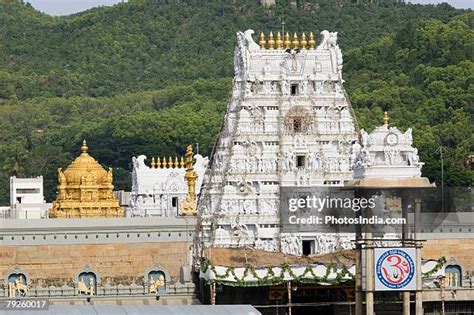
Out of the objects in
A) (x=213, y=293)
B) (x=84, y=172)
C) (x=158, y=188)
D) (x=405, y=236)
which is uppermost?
(x=84, y=172)

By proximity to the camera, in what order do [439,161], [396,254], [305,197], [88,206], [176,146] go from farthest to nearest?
1. [176,146]
2. [439,161]
3. [88,206]
4. [305,197]
5. [396,254]

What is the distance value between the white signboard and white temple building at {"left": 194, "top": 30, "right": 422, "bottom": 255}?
46.1 feet

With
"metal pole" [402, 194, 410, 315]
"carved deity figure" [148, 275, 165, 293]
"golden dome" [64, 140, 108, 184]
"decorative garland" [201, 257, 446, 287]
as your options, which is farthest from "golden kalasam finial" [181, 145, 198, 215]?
"golden dome" [64, 140, 108, 184]

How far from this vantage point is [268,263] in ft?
234

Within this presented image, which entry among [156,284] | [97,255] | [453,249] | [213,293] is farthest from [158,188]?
[213,293]

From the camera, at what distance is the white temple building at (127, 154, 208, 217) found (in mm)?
101694

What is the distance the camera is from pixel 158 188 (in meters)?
→ 105

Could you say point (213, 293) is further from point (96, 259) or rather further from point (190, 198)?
point (190, 198)

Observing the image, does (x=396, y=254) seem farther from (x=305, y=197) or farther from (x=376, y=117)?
(x=376, y=117)

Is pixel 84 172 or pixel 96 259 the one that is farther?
pixel 84 172

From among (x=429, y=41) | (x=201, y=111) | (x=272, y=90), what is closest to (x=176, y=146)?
(x=201, y=111)

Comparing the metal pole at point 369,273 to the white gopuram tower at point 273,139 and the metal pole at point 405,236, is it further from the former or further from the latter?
the white gopuram tower at point 273,139

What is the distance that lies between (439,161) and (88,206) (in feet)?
128

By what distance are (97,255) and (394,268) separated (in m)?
15.6
